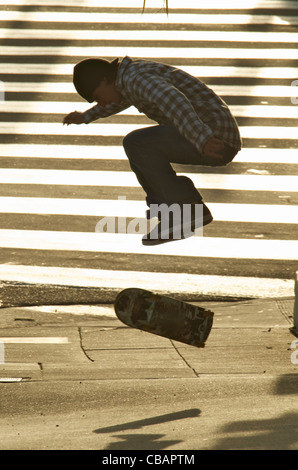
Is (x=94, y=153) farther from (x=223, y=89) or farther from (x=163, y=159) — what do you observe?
(x=163, y=159)

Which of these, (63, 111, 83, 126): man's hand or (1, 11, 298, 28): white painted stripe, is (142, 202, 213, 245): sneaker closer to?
(63, 111, 83, 126): man's hand

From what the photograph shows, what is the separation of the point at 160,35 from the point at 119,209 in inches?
274

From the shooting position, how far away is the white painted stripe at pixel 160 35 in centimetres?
1720

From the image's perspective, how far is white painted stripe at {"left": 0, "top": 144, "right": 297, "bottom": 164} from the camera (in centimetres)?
1305

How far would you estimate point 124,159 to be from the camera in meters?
13.1

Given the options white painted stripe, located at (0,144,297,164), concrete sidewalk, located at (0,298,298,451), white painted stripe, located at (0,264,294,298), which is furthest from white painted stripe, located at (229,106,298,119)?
concrete sidewalk, located at (0,298,298,451)

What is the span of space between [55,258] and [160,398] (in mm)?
4343

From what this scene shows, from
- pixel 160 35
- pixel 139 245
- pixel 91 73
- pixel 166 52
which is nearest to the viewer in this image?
pixel 91 73

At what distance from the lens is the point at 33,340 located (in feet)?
26.5

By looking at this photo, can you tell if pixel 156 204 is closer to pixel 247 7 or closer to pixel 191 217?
pixel 191 217

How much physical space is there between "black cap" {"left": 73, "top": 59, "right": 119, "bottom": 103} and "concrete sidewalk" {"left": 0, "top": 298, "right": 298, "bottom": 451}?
77.7 inches

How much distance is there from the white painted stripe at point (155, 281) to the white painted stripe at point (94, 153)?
3.50 metres

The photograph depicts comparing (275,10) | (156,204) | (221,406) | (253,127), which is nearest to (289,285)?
(156,204)

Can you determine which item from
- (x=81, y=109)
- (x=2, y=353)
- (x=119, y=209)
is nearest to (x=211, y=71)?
(x=81, y=109)
